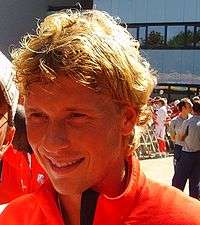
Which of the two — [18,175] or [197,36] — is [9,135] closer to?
[18,175]

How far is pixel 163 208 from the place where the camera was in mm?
1575

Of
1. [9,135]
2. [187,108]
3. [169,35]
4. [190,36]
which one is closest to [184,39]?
[190,36]

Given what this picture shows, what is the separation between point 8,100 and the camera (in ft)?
5.97

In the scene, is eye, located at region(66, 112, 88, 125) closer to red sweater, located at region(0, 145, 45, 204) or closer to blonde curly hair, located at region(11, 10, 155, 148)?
blonde curly hair, located at region(11, 10, 155, 148)

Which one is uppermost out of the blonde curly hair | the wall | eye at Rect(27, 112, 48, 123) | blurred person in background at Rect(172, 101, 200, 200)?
the blonde curly hair

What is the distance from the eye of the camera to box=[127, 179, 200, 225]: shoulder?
1.55 m

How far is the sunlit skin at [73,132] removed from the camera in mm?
1472

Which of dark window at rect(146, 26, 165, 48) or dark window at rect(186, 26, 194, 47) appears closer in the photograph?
dark window at rect(186, 26, 194, 47)

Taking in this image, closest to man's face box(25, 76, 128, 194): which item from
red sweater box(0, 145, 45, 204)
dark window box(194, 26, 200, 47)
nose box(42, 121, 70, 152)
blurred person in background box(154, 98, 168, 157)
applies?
nose box(42, 121, 70, 152)

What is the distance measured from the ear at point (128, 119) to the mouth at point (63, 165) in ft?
0.55

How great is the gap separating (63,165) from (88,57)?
28 centimetres

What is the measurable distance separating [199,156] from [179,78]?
1739 cm

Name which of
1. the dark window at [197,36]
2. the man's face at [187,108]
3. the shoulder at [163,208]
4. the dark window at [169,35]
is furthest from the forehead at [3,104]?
the dark window at [197,36]

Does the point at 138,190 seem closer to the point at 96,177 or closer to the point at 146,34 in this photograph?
the point at 96,177
